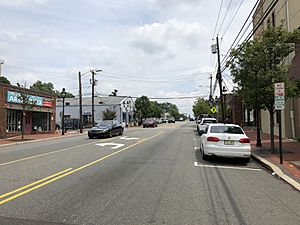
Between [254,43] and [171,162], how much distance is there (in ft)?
22.2

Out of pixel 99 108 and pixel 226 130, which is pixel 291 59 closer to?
pixel 226 130

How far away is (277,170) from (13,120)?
27538 mm

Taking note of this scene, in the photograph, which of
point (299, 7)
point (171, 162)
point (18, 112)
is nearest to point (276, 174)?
point (171, 162)

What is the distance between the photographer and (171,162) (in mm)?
12781

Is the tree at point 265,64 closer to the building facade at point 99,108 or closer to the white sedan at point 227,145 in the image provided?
the white sedan at point 227,145

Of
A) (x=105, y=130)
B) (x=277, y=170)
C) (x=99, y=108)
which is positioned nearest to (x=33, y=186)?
(x=277, y=170)

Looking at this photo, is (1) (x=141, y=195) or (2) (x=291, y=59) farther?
(2) (x=291, y=59)

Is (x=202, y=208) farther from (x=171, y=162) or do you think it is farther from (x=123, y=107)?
(x=123, y=107)

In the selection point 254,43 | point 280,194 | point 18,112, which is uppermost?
point 254,43

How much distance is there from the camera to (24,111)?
3033 centimetres

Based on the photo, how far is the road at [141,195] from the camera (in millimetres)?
5738

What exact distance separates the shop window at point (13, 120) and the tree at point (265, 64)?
23535 mm

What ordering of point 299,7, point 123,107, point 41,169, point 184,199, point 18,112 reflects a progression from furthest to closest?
point 123,107 < point 18,112 < point 299,7 < point 41,169 < point 184,199

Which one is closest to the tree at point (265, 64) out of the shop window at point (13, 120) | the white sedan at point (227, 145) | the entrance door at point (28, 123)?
the white sedan at point (227, 145)
